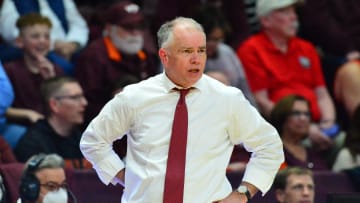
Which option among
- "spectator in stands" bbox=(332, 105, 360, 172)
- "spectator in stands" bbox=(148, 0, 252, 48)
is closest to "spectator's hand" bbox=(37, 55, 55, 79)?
"spectator in stands" bbox=(148, 0, 252, 48)

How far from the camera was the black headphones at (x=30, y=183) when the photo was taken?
5750 mm

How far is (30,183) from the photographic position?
5809mm

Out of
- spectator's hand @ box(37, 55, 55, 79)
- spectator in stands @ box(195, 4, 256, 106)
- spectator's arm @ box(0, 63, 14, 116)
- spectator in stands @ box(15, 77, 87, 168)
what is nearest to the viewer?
spectator in stands @ box(15, 77, 87, 168)

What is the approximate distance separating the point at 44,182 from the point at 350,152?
2.37m

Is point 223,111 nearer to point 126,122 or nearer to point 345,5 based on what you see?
point 126,122

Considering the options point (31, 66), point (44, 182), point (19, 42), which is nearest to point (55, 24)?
point (19, 42)

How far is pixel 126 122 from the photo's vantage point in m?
4.76

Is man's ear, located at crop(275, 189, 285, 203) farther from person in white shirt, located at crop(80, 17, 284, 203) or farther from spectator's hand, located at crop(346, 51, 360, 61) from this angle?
spectator's hand, located at crop(346, 51, 360, 61)

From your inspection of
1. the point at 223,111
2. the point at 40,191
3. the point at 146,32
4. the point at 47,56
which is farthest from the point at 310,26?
the point at 223,111

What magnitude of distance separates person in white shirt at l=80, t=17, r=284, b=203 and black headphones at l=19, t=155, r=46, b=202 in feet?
3.29

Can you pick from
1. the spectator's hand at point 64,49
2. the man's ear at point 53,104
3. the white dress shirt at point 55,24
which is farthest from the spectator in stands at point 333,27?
the man's ear at point 53,104

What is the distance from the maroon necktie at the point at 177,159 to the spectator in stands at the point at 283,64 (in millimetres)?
3315

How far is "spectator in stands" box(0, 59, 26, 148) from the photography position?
6875 mm

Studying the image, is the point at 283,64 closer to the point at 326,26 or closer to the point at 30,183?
the point at 326,26
